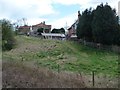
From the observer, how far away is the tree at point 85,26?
59.2 meters

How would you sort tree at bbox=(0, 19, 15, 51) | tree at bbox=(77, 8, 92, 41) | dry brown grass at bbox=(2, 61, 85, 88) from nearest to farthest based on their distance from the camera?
dry brown grass at bbox=(2, 61, 85, 88), tree at bbox=(0, 19, 15, 51), tree at bbox=(77, 8, 92, 41)

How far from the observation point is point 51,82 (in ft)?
52.1

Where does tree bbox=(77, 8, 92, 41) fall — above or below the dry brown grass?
above

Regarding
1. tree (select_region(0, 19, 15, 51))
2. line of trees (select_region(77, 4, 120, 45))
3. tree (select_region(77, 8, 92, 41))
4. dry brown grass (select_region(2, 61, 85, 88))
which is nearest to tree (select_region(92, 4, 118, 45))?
line of trees (select_region(77, 4, 120, 45))

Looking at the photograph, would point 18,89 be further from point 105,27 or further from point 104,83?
point 105,27

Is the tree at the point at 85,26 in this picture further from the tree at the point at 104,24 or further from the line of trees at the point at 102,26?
the tree at the point at 104,24

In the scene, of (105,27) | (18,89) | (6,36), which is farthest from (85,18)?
(18,89)

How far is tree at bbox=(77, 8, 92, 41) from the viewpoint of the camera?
2331 inches

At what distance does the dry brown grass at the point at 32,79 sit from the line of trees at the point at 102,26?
37184mm

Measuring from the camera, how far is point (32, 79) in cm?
1583

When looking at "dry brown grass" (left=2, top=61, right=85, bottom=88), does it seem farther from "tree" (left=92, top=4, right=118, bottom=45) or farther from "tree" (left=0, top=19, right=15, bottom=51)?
"tree" (left=92, top=4, right=118, bottom=45)

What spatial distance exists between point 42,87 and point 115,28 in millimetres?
40364

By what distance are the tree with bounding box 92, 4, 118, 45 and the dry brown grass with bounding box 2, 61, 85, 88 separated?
37.0 meters

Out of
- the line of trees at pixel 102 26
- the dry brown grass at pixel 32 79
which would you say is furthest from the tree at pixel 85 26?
the dry brown grass at pixel 32 79
